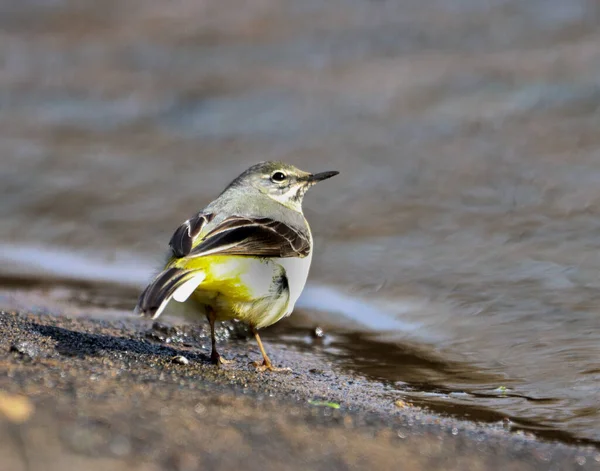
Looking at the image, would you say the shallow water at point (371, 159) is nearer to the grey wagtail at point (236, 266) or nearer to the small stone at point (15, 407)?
the grey wagtail at point (236, 266)

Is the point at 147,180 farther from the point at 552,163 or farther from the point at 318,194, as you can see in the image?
the point at 552,163

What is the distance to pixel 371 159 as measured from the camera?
12297 mm

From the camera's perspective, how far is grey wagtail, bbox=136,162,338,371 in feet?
20.9

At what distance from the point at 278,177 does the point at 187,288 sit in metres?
2.45

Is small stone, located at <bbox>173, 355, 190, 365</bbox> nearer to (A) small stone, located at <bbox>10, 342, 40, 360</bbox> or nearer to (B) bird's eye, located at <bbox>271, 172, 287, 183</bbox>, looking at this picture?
(A) small stone, located at <bbox>10, 342, 40, 360</bbox>

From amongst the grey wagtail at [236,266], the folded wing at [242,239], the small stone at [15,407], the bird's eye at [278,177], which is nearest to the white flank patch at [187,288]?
the grey wagtail at [236,266]

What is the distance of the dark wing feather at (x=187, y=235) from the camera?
6551 millimetres

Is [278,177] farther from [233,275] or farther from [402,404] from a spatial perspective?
[402,404]

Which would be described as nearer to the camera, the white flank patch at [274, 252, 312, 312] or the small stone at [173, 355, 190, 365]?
the small stone at [173, 355, 190, 365]

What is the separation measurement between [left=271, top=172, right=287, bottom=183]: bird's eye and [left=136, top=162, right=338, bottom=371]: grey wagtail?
0.63m

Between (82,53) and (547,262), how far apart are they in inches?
433

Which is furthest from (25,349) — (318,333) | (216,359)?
(318,333)

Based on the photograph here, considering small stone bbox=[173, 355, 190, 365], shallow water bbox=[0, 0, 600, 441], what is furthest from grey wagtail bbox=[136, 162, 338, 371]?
shallow water bbox=[0, 0, 600, 441]

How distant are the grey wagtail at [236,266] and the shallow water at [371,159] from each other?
1.04 metres
